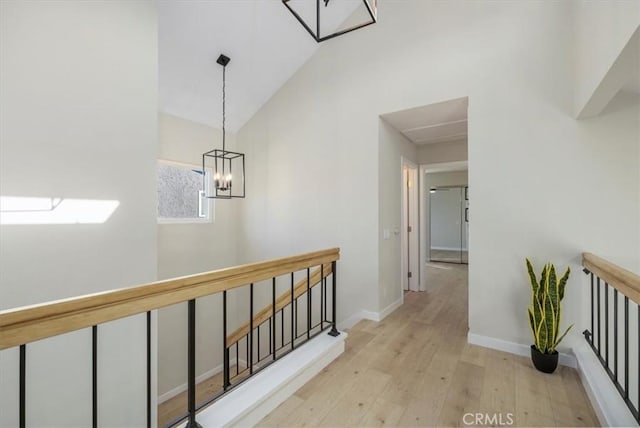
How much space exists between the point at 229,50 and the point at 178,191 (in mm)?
2173

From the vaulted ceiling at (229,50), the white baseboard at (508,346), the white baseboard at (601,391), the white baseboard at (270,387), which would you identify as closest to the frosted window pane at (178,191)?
the vaulted ceiling at (229,50)

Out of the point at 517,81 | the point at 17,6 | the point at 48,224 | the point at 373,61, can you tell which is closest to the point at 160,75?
the point at 17,6

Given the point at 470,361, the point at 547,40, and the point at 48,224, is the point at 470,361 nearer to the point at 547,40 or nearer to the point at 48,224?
the point at 547,40

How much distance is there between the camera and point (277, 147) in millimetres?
4473

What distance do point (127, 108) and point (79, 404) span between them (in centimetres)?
241

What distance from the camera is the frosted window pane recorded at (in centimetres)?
436

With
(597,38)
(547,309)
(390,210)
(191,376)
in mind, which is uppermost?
(597,38)

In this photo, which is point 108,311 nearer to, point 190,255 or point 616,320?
point 616,320

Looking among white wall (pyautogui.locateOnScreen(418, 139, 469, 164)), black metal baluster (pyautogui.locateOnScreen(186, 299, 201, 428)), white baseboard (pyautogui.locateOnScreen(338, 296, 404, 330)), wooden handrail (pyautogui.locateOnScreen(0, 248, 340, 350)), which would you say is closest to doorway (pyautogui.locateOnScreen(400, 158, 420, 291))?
white wall (pyautogui.locateOnScreen(418, 139, 469, 164))

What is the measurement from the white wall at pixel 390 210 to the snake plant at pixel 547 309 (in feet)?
5.07

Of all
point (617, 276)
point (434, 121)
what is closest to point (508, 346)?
point (617, 276)

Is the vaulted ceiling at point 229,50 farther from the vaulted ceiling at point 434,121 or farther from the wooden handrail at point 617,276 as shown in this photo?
the wooden handrail at point 617,276

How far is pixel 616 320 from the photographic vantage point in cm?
176

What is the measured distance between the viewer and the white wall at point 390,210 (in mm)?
3521
